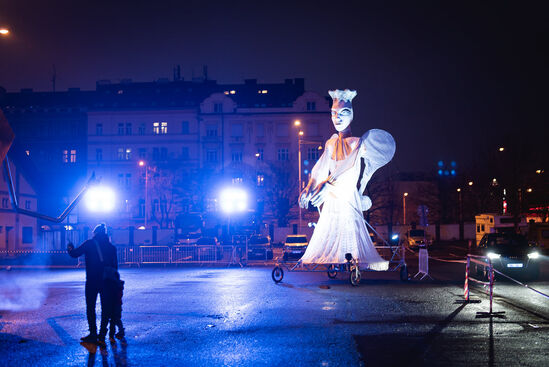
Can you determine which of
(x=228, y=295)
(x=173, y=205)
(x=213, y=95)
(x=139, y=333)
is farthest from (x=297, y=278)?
(x=213, y=95)

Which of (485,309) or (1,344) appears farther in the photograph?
(485,309)

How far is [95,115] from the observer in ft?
231

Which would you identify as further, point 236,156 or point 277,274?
point 236,156

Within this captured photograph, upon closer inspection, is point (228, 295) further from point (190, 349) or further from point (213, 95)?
point (213, 95)

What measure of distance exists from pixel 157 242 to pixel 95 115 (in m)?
26.5

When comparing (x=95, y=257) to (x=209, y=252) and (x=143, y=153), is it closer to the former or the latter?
(x=209, y=252)

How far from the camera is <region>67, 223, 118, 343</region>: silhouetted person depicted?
31.2 ft

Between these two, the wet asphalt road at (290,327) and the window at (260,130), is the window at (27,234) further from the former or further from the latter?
the window at (260,130)

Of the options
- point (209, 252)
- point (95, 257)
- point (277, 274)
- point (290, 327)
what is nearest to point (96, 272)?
point (95, 257)

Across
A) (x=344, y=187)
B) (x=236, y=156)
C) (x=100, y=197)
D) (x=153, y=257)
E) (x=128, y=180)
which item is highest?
(x=236, y=156)

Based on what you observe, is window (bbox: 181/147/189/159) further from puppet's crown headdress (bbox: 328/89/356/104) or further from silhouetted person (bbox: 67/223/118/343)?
silhouetted person (bbox: 67/223/118/343)

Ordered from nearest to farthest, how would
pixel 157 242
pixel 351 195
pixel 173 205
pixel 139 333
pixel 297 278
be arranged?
1. pixel 139 333
2. pixel 351 195
3. pixel 297 278
4. pixel 157 242
5. pixel 173 205

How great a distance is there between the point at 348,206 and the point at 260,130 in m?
51.1

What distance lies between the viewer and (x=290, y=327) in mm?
10750
